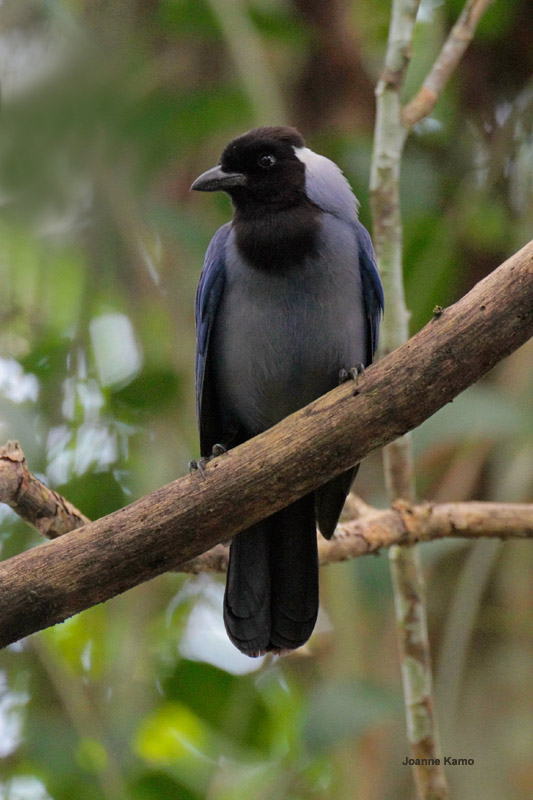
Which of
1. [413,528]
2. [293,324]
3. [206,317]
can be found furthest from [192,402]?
[413,528]

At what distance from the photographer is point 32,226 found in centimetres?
321

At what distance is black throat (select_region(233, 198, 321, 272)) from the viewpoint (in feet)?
11.8

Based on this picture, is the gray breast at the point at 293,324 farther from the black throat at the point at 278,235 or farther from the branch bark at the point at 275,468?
the branch bark at the point at 275,468

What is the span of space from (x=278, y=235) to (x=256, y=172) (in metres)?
0.38

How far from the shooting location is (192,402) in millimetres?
5012

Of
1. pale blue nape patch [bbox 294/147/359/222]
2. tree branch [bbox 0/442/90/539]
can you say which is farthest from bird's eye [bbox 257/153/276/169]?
tree branch [bbox 0/442/90/539]

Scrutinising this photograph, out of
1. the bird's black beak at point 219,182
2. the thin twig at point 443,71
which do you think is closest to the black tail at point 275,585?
the bird's black beak at point 219,182

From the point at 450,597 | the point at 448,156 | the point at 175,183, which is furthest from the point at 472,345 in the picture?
the point at 175,183

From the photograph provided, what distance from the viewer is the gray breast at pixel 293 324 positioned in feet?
11.7

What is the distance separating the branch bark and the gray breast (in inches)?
29.3

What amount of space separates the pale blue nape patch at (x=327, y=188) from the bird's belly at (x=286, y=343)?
35 cm

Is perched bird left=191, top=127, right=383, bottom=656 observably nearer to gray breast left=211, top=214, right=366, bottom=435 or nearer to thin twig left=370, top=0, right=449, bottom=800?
gray breast left=211, top=214, right=366, bottom=435

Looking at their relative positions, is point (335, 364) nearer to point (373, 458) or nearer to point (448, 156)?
point (373, 458)

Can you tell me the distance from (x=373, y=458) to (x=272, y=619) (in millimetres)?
1867
